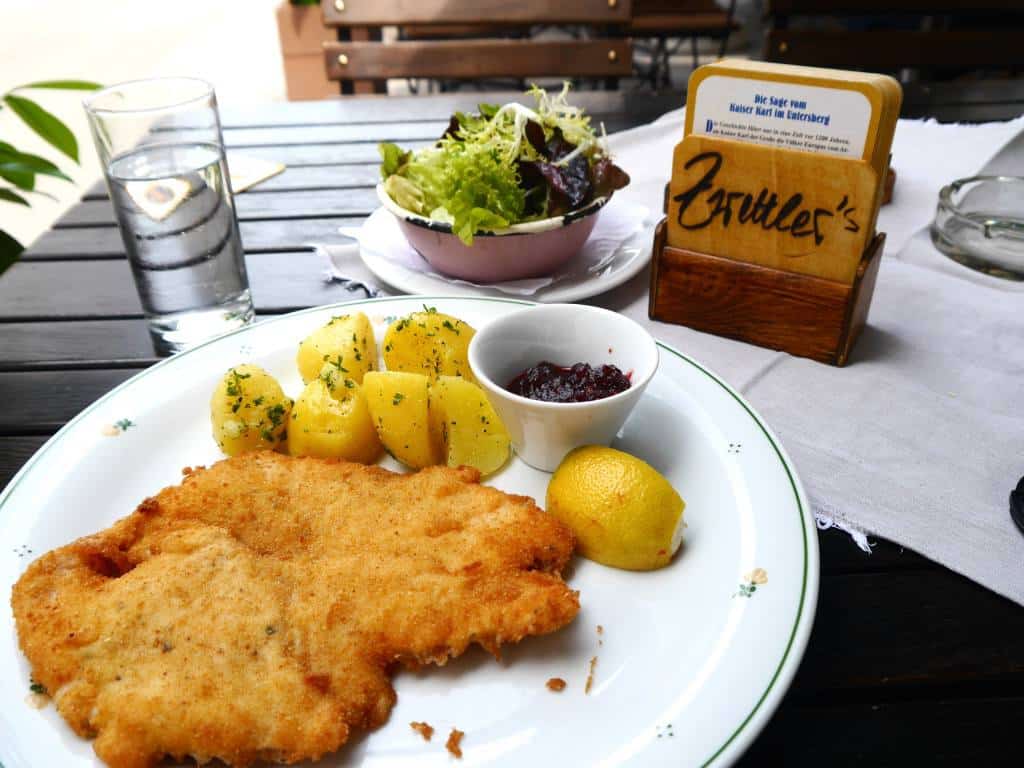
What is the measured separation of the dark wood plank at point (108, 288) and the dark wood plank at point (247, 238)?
0.05 metres

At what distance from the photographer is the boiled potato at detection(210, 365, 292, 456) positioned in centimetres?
145

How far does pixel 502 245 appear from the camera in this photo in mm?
1951

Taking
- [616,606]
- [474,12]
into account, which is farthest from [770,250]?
[474,12]

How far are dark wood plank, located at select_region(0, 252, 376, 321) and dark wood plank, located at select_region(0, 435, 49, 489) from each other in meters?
0.51

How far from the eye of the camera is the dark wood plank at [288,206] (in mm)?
2494

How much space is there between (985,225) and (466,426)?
1611 mm

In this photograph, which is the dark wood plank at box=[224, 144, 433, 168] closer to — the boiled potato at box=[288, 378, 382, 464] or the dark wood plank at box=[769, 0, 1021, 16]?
the boiled potato at box=[288, 378, 382, 464]

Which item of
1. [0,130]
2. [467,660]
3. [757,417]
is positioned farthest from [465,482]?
[0,130]

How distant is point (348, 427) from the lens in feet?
4.75

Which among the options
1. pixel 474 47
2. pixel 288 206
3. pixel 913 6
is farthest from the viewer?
pixel 913 6

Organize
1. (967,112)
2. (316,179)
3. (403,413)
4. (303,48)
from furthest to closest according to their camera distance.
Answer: (303,48) < (967,112) < (316,179) < (403,413)

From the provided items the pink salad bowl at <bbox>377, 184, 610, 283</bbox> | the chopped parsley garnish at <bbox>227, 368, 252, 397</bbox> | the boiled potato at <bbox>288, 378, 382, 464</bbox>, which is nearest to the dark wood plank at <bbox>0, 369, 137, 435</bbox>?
the chopped parsley garnish at <bbox>227, 368, 252, 397</bbox>

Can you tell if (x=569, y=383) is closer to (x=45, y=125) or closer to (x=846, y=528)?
(x=846, y=528)

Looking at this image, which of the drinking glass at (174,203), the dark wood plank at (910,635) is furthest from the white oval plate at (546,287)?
the dark wood plank at (910,635)
